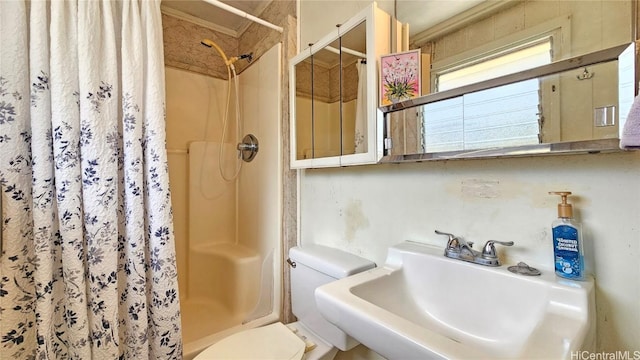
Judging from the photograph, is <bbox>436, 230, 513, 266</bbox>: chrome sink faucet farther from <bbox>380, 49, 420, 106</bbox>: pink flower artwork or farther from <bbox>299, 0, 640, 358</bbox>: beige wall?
<bbox>380, 49, 420, 106</bbox>: pink flower artwork

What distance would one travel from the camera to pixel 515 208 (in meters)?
0.74

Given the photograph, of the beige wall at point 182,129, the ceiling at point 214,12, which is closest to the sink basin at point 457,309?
the beige wall at point 182,129

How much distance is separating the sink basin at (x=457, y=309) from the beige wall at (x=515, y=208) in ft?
0.21

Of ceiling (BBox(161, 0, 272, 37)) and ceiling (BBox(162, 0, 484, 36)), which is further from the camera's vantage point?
ceiling (BBox(161, 0, 272, 37))

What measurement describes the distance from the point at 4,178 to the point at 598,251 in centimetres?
166

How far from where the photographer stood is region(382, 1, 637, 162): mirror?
0.60m

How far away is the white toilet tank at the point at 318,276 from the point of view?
102cm

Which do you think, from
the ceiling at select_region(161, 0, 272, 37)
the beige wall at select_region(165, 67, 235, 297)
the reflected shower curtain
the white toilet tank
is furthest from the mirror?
the beige wall at select_region(165, 67, 235, 297)

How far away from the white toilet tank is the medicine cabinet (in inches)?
15.6

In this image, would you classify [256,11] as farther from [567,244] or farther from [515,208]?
[567,244]

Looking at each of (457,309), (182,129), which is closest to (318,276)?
(457,309)

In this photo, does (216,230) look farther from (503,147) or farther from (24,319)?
(503,147)

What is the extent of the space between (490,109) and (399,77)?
12.7 inches

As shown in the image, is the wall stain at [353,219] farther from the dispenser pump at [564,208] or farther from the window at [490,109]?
the dispenser pump at [564,208]
